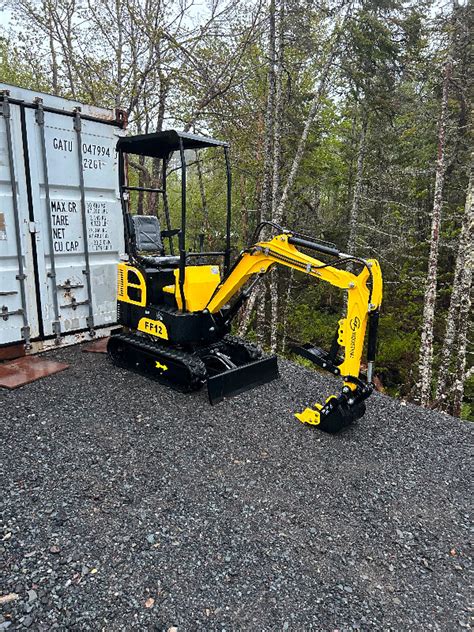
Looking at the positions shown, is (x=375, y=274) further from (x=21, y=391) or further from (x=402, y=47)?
(x=402, y=47)

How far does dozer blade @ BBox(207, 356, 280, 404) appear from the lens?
182 inches

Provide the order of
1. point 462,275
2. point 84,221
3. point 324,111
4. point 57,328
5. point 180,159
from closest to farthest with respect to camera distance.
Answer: point 180,159 < point 57,328 < point 84,221 < point 462,275 < point 324,111

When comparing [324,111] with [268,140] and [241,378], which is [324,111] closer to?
[268,140]

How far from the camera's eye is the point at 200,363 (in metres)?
4.80

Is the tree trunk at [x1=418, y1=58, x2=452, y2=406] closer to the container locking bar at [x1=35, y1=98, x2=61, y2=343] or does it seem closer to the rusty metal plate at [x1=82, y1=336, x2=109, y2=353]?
the rusty metal plate at [x1=82, y1=336, x2=109, y2=353]

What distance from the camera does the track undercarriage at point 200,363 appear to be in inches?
186

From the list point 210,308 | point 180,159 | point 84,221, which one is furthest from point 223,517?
point 84,221

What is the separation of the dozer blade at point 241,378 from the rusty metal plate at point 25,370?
78.4 inches

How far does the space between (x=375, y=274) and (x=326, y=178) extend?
1086 cm

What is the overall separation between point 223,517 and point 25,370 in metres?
3.28

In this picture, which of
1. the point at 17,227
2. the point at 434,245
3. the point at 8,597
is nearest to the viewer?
the point at 8,597

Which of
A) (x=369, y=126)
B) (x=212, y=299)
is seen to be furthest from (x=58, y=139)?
(x=369, y=126)

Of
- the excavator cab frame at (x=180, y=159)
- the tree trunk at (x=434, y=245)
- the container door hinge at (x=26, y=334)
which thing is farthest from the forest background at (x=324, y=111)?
the container door hinge at (x=26, y=334)

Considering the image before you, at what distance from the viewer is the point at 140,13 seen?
10023mm
